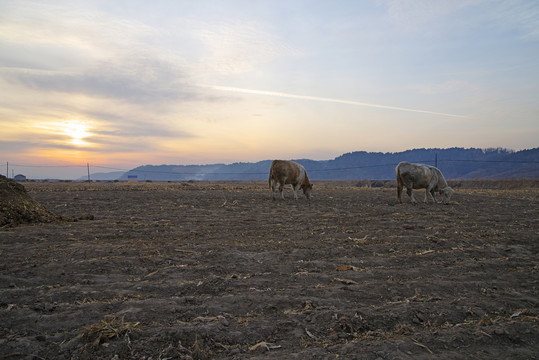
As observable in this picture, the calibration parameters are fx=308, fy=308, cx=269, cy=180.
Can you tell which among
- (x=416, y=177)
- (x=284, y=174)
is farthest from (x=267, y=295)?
(x=416, y=177)

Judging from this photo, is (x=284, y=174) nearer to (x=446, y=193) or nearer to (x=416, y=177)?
(x=416, y=177)

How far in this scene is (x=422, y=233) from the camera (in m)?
7.86

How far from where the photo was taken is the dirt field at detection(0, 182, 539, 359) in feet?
9.29

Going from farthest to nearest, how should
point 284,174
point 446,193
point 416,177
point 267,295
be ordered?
point 284,174
point 446,193
point 416,177
point 267,295

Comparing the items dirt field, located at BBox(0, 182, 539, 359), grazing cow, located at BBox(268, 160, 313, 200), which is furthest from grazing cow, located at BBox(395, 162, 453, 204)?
dirt field, located at BBox(0, 182, 539, 359)

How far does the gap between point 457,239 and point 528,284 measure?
276 centimetres

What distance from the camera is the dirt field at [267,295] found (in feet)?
9.29

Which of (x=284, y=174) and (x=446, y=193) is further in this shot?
(x=284, y=174)

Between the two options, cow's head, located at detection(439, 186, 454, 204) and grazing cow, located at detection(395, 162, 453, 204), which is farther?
cow's head, located at detection(439, 186, 454, 204)

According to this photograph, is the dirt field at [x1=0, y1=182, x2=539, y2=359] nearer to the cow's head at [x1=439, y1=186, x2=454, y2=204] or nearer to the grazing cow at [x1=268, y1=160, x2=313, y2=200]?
the cow's head at [x1=439, y1=186, x2=454, y2=204]

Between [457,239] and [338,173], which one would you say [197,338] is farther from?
[338,173]

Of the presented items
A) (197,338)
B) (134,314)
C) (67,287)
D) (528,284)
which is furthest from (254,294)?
(528,284)

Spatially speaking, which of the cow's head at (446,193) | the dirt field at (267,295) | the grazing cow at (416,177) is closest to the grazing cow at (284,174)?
the grazing cow at (416,177)

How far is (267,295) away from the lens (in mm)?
3910
